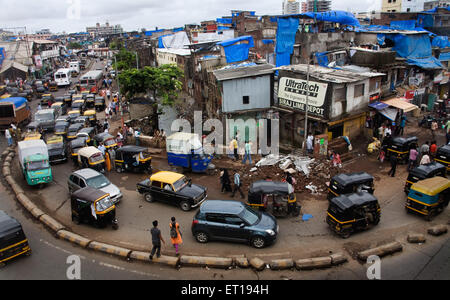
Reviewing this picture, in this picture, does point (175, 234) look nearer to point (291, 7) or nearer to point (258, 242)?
point (258, 242)

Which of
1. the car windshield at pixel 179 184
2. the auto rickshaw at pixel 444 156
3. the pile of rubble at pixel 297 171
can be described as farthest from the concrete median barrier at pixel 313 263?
the auto rickshaw at pixel 444 156

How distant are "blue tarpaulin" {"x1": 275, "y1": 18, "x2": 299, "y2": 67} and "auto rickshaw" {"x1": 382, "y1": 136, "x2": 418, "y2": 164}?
1549 cm

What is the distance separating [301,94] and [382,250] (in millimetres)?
13135

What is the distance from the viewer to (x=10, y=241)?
1177 cm

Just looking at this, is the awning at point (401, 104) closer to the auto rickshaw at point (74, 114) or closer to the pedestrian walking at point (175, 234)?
the pedestrian walking at point (175, 234)

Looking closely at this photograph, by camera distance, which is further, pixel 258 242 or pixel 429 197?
pixel 429 197

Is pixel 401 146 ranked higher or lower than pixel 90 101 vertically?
lower

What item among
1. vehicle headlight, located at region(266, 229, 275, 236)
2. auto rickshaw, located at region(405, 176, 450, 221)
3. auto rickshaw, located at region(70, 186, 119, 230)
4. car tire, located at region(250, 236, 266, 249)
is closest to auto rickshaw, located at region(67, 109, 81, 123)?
auto rickshaw, located at region(70, 186, 119, 230)

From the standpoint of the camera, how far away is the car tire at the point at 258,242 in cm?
1221

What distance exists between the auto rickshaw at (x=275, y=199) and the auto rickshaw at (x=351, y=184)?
2.00m

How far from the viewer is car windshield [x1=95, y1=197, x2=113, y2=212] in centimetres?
1389

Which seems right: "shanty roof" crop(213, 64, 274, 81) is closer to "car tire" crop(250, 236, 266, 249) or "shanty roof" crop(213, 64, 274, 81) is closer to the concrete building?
"car tire" crop(250, 236, 266, 249)

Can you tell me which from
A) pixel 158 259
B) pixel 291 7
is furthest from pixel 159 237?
pixel 291 7

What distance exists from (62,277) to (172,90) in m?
20.7
